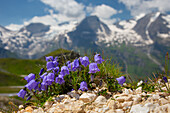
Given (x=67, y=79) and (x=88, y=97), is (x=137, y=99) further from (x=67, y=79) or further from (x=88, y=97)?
(x=67, y=79)

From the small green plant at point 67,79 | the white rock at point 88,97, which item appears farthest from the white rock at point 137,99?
the white rock at point 88,97

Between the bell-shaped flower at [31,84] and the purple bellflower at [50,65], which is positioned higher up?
the purple bellflower at [50,65]

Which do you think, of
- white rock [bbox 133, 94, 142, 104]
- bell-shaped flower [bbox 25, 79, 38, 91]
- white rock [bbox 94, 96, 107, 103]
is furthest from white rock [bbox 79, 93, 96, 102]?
bell-shaped flower [bbox 25, 79, 38, 91]

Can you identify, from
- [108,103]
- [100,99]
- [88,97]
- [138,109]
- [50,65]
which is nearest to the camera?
[138,109]

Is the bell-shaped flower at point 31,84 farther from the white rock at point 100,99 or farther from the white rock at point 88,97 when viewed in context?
the white rock at point 100,99

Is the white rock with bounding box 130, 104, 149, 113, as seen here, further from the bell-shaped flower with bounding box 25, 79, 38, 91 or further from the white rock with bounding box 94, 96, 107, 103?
the bell-shaped flower with bounding box 25, 79, 38, 91

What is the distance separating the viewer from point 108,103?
4852 mm

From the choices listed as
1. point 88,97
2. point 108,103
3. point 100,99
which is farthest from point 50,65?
point 108,103

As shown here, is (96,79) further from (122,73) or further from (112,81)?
(122,73)

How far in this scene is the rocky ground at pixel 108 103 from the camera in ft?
13.5

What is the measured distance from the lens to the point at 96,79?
20.1 ft

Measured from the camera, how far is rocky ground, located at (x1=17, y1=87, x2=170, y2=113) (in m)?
4.11

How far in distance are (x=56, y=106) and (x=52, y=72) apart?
126 cm

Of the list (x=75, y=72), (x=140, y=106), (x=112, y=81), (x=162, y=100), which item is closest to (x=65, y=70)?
(x=75, y=72)
